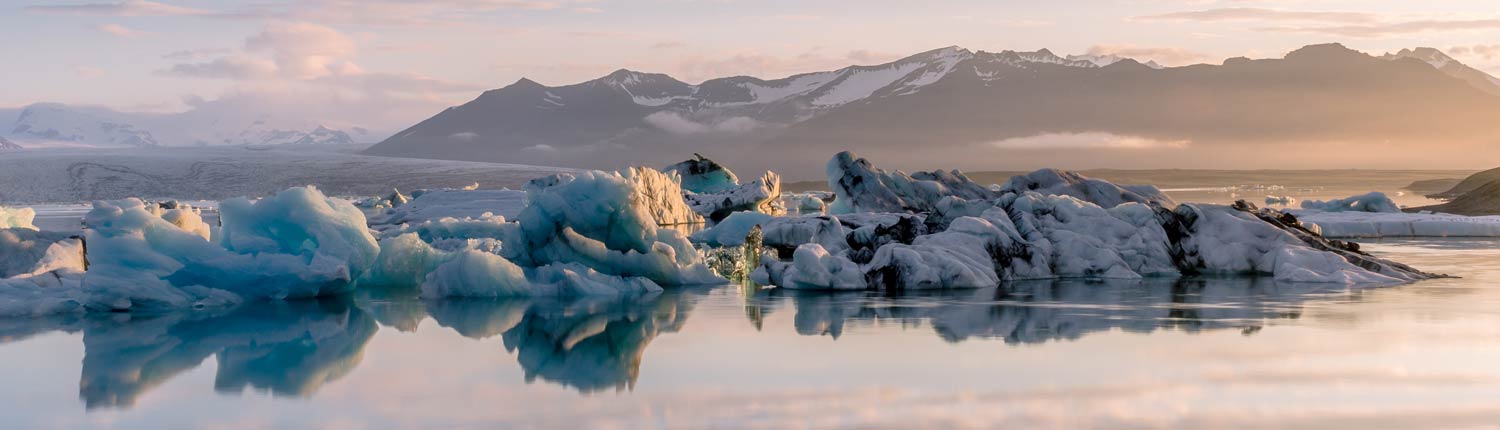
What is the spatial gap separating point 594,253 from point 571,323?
3.33m

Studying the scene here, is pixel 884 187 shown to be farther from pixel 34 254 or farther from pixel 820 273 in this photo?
pixel 34 254

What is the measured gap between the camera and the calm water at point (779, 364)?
19.7ft

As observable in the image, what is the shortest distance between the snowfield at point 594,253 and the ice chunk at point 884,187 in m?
10.0

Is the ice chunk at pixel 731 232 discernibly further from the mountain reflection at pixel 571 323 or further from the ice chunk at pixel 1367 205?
the ice chunk at pixel 1367 205

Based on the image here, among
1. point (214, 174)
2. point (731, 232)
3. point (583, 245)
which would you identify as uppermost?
A: point (214, 174)

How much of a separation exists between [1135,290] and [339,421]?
28.7 feet

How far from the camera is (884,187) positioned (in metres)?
27.7

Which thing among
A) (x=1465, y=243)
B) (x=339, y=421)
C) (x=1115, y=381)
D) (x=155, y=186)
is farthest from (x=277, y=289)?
(x=155, y=186)

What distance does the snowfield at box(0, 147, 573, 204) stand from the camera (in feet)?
216

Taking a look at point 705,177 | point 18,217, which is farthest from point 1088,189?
point 705,177

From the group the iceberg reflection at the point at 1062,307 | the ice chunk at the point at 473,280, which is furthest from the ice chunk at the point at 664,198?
the iceberg reflection at the point at 1062,307

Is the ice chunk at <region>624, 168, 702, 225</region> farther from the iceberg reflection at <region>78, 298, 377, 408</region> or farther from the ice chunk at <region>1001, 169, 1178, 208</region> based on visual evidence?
the ice chunk at <region>1001, 169, 1178, 208</region>

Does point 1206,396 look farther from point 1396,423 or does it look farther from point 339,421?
point 339,421

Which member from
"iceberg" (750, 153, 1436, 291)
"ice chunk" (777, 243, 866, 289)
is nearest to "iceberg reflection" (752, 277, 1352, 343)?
"ice chunk" (777, 243, 866, 289)
